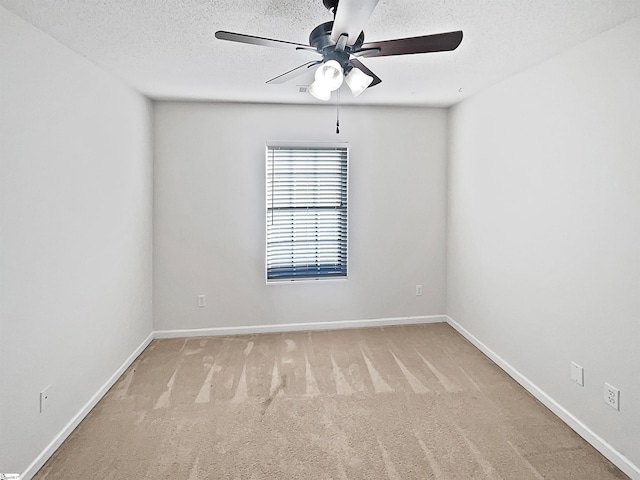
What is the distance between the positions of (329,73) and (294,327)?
294 cm

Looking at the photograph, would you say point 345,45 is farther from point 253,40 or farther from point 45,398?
point 45,398

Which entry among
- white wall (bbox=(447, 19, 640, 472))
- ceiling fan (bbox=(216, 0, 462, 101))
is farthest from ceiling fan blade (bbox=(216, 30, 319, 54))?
white wall (bbox=(447, 19, 640, 472))

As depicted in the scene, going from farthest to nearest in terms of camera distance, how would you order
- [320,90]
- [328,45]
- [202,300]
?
[202,300] → [320,90] → [328,45]

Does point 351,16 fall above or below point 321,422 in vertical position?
above

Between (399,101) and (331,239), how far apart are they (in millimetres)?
1611

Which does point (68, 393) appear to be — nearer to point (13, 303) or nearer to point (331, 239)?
point (13, 303)

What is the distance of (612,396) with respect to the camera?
6.97ft

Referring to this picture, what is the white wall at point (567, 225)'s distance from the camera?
2039 mm

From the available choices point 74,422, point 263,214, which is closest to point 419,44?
point 263,214

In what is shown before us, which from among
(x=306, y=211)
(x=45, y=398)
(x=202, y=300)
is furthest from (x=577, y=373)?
(x=202, y=300)

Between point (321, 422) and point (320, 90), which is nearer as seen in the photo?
point (320, 90)

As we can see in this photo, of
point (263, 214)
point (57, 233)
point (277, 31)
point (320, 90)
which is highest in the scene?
point (277, 31)

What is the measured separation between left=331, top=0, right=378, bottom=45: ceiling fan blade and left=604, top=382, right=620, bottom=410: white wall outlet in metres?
2.34

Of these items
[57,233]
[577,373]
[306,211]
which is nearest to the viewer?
[57,233]
